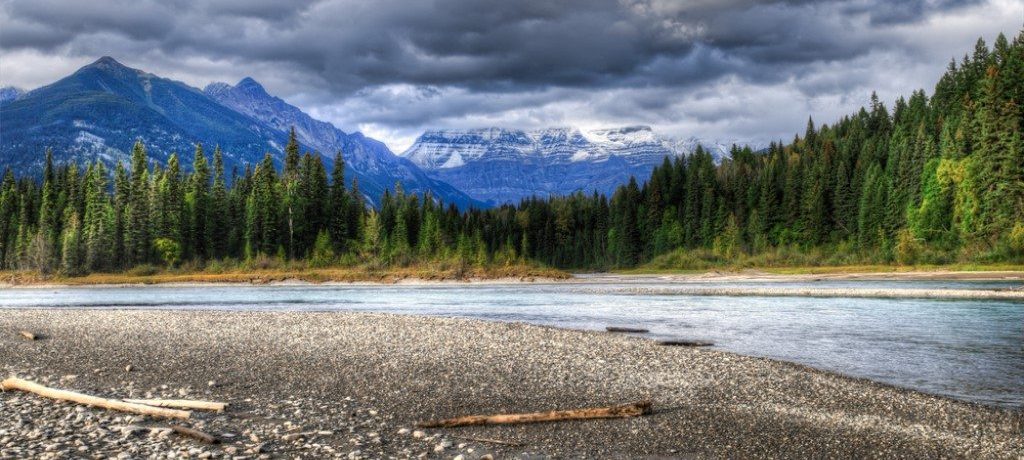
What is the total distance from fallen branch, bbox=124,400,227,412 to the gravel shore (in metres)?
0.38

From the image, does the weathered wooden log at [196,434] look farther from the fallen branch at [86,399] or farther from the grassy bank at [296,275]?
the grassy bank at [296,275]

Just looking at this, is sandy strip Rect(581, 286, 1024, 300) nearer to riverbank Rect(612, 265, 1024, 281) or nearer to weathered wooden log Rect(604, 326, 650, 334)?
riverbank Rect(612, 265, 1024, 281)

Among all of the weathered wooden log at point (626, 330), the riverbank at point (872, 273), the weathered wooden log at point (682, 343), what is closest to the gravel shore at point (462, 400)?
the weathered wooden log at point (682, 343)

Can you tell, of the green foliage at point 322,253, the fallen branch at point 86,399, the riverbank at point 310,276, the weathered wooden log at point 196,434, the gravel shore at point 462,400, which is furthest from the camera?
the green foliage at point 322,253

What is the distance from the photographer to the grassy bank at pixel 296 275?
342ft

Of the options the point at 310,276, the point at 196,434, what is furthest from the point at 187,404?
the point at 310,276

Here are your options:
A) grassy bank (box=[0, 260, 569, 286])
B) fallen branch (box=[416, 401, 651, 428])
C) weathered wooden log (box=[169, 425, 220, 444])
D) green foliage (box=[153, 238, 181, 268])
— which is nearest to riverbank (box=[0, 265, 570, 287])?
grassy bank (box=[0, 260, 569, 286])

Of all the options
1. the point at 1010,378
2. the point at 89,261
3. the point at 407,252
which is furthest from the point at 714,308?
the point at 89,261

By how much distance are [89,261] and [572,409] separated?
120168 mm

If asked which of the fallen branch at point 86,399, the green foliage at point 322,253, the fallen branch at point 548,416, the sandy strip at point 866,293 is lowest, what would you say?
the sandy strip at point 866,293

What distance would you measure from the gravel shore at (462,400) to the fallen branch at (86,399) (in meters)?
0.24

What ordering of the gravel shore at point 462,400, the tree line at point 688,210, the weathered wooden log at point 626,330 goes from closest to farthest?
the gravel shore at point 462,400 → the weathered wooden log at point 626,330 → the tree line at point 688,210

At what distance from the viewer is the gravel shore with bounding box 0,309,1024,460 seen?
12.8 meters

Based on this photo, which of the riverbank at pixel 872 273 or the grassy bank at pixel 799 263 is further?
the grassy bank at pixel 799 263
